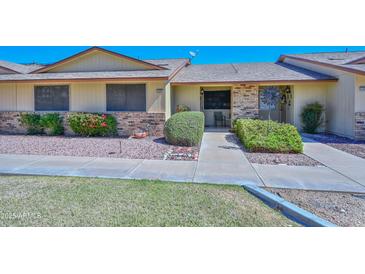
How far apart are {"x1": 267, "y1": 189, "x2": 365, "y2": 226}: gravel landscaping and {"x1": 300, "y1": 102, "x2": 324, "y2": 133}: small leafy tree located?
28.9ft

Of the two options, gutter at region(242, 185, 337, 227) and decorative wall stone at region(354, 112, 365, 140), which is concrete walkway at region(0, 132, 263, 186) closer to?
gutter at region(242, 185, 337, 227)

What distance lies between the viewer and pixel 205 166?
21.3 ft

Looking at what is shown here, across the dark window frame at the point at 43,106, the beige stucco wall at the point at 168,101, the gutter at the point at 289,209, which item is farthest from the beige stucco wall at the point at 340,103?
the dark window frame at the point at 43,106

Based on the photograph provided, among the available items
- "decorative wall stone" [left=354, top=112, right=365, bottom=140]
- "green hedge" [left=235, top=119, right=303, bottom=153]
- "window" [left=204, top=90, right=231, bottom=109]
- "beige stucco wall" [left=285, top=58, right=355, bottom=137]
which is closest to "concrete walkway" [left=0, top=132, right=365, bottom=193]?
"green hedge" [left=235, top=119, right=303, bottom=153]

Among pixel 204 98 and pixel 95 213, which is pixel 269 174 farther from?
pixel 204 98

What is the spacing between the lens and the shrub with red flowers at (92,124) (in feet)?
37.7

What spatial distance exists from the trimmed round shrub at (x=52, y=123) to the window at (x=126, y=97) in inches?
98.7

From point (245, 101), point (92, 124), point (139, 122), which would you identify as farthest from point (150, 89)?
point (245, 101)

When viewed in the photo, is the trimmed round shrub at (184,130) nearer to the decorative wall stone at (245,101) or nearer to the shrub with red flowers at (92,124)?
the shrub with red flowers at (92,124)

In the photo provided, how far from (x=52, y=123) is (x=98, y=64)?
3.98 meters

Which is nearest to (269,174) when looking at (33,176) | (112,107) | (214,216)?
(214,216)

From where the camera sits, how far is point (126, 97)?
1223cm

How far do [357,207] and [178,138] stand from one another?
615 centimetres

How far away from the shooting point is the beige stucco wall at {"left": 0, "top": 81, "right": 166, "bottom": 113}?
11820 millimetres
